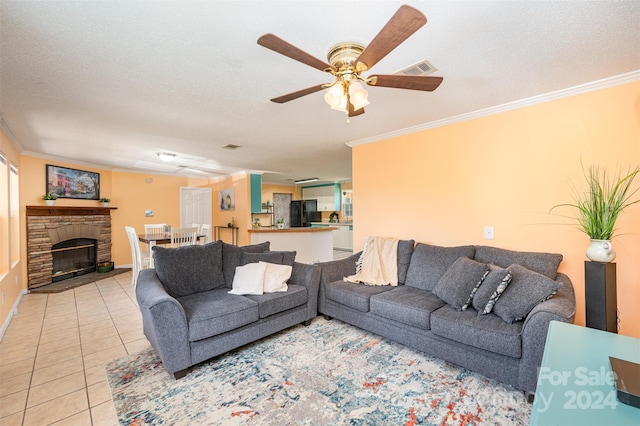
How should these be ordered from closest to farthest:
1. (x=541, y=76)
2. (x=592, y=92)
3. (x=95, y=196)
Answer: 1. (x=541, y=76)
2. (x=592, y=92)
3. (x=95, y=196)

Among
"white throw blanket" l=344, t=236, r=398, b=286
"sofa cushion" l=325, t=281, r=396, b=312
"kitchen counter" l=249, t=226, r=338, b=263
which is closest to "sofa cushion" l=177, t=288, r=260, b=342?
"sofa cushion" l=325, t=281, r=396, b=312

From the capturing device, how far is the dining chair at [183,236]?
4922mm

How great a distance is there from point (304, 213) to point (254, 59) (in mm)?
8385

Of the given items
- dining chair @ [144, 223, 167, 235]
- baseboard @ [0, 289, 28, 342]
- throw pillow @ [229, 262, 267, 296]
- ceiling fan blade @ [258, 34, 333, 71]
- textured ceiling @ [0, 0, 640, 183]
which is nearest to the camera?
ceiling fan blade @ [258, 34, 333, 71]

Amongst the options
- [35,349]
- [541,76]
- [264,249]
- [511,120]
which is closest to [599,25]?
[541,76]

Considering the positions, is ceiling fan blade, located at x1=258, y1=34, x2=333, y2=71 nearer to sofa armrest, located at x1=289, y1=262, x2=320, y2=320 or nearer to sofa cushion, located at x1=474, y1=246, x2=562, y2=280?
sofa armrest, located at x1=289, y1=262, x2=320, y2=320

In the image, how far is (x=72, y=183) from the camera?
5.57 metres

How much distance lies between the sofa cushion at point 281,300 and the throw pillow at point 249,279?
3.9 inches

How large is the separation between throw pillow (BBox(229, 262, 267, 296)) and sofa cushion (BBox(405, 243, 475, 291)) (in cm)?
166

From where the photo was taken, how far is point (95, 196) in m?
6.03

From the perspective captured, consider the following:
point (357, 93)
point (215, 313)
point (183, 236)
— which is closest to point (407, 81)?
point (357, 93)

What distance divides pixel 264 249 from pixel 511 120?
10.2 feet

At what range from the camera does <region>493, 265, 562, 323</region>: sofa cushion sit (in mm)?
2039

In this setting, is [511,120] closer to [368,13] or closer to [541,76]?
[541,76]
